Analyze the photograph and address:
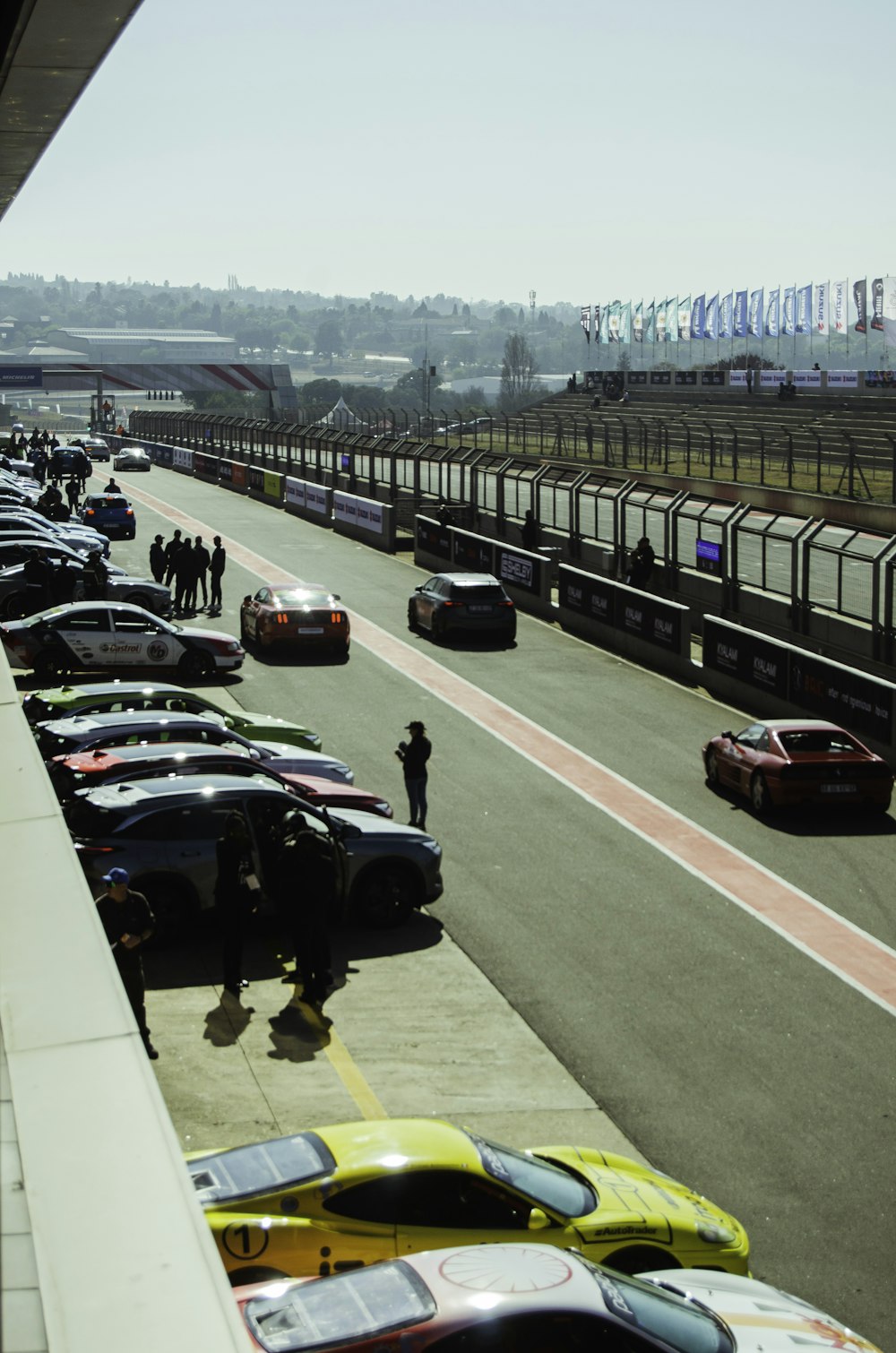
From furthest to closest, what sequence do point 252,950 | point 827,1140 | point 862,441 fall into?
point 862,441
point 252,950
point 827,1140

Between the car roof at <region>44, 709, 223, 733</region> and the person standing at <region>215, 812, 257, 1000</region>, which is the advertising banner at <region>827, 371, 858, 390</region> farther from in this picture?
the person standing at <region>215, 812, 257, 1000</region>

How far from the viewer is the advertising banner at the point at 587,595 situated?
3184cm

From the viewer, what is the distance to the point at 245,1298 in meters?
6.79

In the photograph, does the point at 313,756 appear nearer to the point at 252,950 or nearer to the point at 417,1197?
the point at 252,950

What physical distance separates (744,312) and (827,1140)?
129m

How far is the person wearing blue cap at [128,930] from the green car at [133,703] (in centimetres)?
770

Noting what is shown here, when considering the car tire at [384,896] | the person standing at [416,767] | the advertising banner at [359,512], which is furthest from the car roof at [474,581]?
the car tire at [384,896]

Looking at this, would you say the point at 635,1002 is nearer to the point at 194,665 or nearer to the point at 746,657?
the point at 746,657

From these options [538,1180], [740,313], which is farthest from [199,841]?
[740,313]

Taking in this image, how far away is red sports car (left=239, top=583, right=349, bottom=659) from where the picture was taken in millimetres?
29297

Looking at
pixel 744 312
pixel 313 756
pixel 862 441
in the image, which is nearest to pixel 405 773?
pixel 313 756

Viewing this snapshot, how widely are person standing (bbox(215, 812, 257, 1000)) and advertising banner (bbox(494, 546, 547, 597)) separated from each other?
2298 cm

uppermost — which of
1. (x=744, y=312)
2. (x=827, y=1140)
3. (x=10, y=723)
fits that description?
(x=744, y=312)

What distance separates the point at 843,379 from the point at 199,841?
84677 mm
